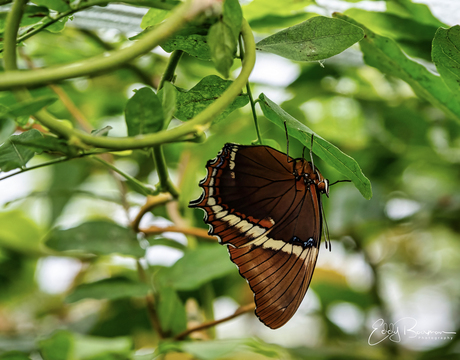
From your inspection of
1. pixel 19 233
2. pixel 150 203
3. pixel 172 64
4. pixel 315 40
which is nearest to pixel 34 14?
pixel 172 64

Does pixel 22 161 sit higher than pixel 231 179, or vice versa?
pixel 22 161

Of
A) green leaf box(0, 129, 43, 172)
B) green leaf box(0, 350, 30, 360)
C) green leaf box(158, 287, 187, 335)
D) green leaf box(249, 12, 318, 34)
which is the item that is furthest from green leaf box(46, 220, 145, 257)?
green leaf box(249, 12, 318, 34)

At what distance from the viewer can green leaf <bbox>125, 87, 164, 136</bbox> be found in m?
0.34

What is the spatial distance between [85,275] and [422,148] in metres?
1.11

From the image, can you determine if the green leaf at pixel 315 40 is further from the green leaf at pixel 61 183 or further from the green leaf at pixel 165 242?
the green leaf at pixel 61 183

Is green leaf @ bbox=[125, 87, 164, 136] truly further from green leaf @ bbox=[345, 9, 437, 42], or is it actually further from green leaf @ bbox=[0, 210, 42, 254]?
green leaf @ bbox=[0, 210, 42, 254]

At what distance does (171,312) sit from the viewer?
2.27 ft

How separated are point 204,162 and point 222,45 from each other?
27.9 inches

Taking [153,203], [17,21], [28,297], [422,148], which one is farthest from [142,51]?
[28,297]

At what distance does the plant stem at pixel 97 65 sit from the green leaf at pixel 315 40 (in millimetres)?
160

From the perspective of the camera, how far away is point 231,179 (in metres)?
0.53

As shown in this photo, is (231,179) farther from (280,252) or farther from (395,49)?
(395,49)

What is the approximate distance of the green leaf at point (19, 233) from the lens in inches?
46.9

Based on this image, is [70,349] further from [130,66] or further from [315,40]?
[130,66]
